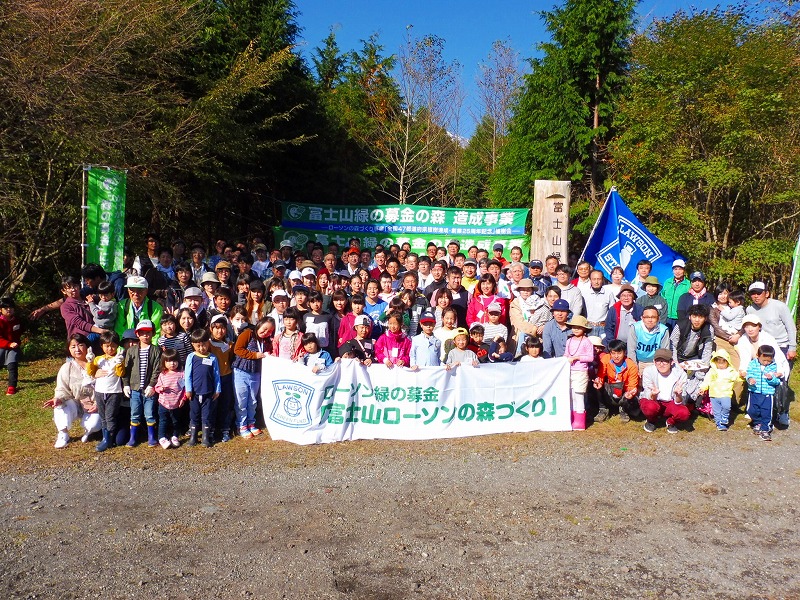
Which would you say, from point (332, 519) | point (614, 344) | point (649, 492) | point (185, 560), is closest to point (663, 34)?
point (614, 344)

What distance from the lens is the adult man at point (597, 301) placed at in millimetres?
8875

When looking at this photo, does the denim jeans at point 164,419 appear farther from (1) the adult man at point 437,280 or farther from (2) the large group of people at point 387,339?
(1) the adult man at point 437,280

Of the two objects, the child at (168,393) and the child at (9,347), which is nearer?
the child at (168,393)

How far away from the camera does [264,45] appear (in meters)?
15.3

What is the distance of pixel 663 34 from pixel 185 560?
47.6 feet

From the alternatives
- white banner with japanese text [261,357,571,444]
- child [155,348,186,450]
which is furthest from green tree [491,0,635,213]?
child [155,348,186,450]

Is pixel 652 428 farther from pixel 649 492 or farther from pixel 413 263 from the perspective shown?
pixel 413 263

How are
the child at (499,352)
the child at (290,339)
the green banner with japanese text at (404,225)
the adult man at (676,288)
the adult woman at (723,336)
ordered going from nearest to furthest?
the child at (290,339) < the child at (499,352) < the adult woman at (723,336) < the adult man at (676,288) < the green banner with japanese text at (404,225)

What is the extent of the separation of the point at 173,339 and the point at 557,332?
15.4ft

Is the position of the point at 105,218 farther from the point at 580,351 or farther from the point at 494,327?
the point at 580,351

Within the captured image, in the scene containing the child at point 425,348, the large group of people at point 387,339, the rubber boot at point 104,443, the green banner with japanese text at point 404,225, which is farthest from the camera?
the green banner with japanese text at point 404,225

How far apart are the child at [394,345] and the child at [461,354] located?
0.55m

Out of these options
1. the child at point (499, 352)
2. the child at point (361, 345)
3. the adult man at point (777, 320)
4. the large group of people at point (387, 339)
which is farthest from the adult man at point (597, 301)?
the child at point (361, 345)

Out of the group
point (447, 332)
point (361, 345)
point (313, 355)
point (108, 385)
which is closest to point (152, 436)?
point (108, 385)
